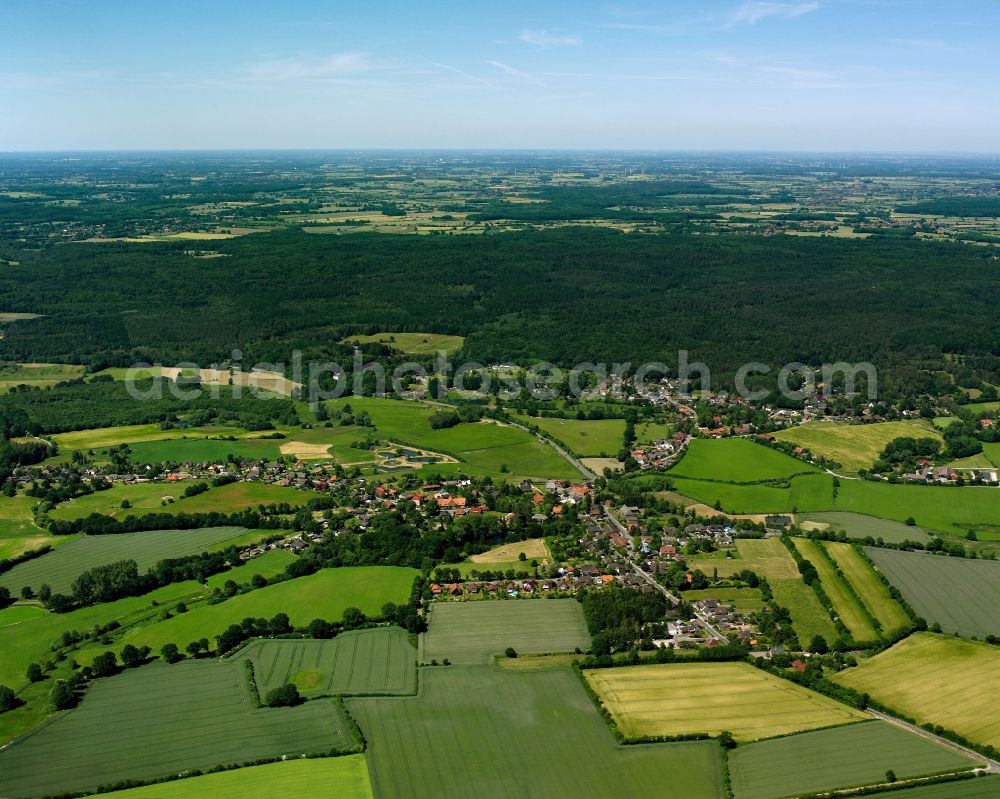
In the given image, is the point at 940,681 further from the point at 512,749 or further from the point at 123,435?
the point at 123,435

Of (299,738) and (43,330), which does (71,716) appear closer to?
(299,738)

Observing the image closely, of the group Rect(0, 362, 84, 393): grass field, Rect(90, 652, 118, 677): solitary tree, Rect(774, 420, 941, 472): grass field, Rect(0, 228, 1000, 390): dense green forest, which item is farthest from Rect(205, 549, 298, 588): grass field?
Rect(0, 362, 84, 393): grass field

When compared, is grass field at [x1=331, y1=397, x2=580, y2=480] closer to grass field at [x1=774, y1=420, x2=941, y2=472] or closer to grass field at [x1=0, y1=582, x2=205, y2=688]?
grass field at [x1=774, y1=420, x2=941, y2=472]

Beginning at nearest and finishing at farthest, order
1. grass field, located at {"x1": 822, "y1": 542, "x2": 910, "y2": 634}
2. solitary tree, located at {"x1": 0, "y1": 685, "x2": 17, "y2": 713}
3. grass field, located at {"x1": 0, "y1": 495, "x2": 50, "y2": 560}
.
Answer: solitary tree, located at {"x1": 0, "y1": 685, "x2": 17, "y2": 713}
grass field, located at {"x1": 822, "y1": 542, "x2": 910, "y2": 634}
grass field, located at {"x1": 0, "y1": 495, "x2": 50, "y2": 560}

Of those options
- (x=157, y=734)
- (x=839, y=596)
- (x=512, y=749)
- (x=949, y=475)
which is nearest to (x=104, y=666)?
(x=157, y=734)

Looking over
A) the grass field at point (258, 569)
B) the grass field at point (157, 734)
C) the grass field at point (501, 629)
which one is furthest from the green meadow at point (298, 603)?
the grass field at point (157, 734)
